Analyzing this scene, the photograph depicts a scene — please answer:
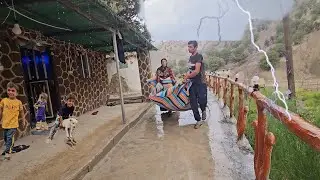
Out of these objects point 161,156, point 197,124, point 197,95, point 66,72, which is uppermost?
point 66,72

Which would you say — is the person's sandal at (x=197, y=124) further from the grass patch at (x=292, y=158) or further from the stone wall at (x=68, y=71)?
the stone wall at (x=68, y=71)

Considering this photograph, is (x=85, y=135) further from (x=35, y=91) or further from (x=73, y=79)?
(x=73, y=79)

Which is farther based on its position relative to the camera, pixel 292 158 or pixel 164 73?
pixel 164 73

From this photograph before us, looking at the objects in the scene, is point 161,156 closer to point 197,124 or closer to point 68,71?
point 197,124

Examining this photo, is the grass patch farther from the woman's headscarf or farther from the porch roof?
the woman's headscarf

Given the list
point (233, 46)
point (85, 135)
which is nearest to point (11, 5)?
point (85, 135)

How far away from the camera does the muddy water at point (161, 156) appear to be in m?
4.38

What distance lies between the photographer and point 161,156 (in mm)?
5207

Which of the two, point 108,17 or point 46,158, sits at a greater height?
point 108,17

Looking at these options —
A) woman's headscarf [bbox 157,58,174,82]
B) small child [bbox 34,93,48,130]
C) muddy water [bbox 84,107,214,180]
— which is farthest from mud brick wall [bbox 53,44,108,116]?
→ muddy water [bbox 84,107,214,180]

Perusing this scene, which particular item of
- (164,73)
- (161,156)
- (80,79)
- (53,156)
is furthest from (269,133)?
(80,79)

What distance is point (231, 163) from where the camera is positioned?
4.41 metres

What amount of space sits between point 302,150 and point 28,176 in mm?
3472

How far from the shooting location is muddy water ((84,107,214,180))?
14.4ft
